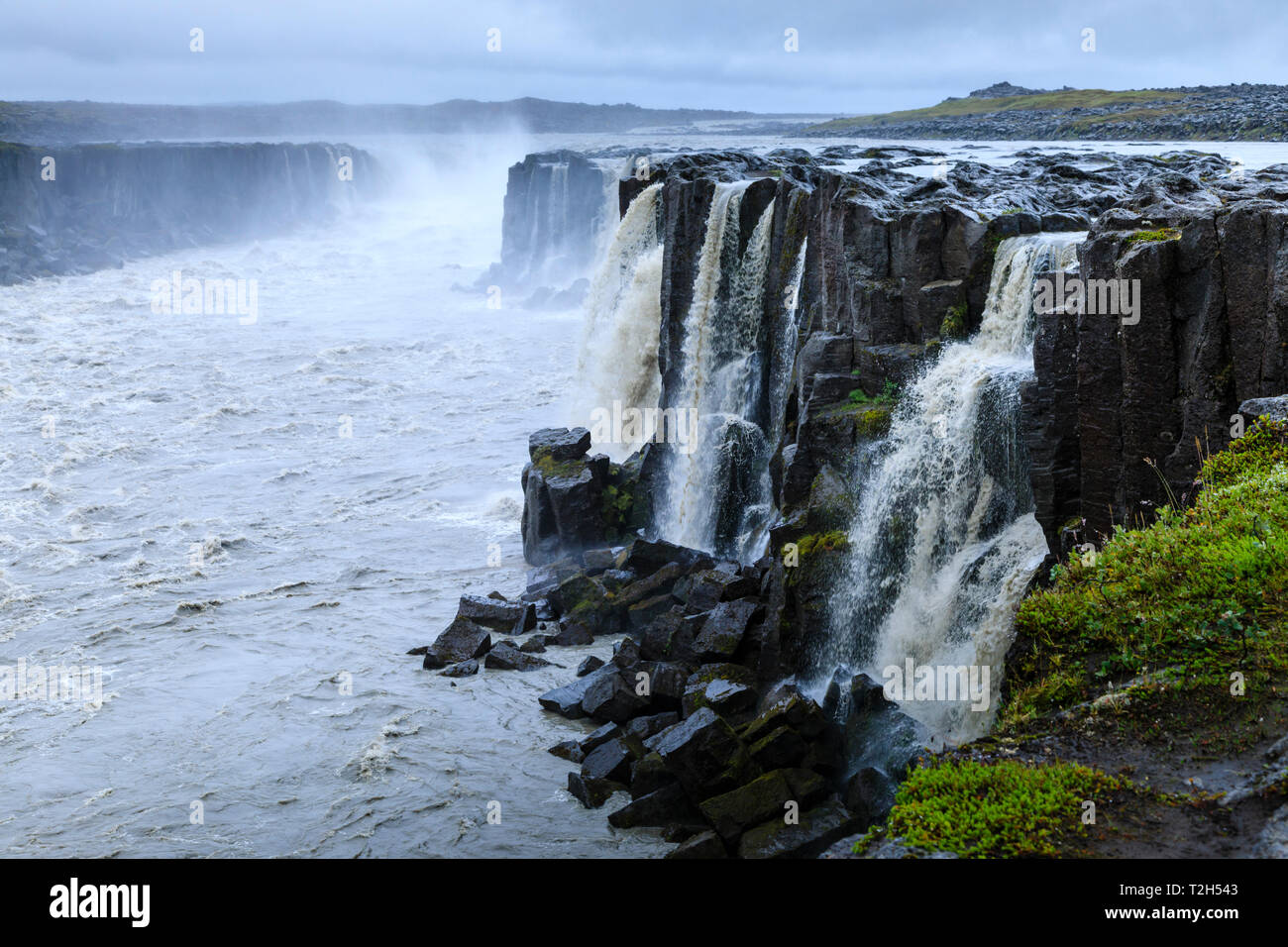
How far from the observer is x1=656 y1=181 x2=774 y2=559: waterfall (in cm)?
2692

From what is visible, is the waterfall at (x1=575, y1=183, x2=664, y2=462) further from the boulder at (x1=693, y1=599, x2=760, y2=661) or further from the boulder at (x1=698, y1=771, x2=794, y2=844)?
the boulder at (x1=698, y1=771, x2=794, y2=844)

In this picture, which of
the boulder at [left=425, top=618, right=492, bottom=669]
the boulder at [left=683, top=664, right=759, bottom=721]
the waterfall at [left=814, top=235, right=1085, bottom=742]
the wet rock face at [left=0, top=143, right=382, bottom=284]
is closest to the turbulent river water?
the boulder at [left=425, top=618, right=492, bottom=669]

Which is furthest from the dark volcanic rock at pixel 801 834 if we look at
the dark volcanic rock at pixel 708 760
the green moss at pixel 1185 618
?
the green moss at pixel 1185 618

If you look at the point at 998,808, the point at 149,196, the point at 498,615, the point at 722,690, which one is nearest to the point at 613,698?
the point at 722,690

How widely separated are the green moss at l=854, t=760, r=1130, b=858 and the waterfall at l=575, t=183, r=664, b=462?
83.4ft

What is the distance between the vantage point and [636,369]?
35344 millimetres

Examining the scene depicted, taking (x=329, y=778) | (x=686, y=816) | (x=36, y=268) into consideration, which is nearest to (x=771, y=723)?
(x=686, y=816)

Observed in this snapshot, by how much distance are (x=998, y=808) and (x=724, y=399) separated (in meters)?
21.2

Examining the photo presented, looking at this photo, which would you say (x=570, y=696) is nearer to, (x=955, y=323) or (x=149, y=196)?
(x=955, y=323)

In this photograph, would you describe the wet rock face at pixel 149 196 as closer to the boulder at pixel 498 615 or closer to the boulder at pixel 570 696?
the boulder at pixel 498 615

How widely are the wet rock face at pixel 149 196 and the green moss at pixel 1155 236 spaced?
265 feet

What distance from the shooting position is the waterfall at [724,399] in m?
26.9
